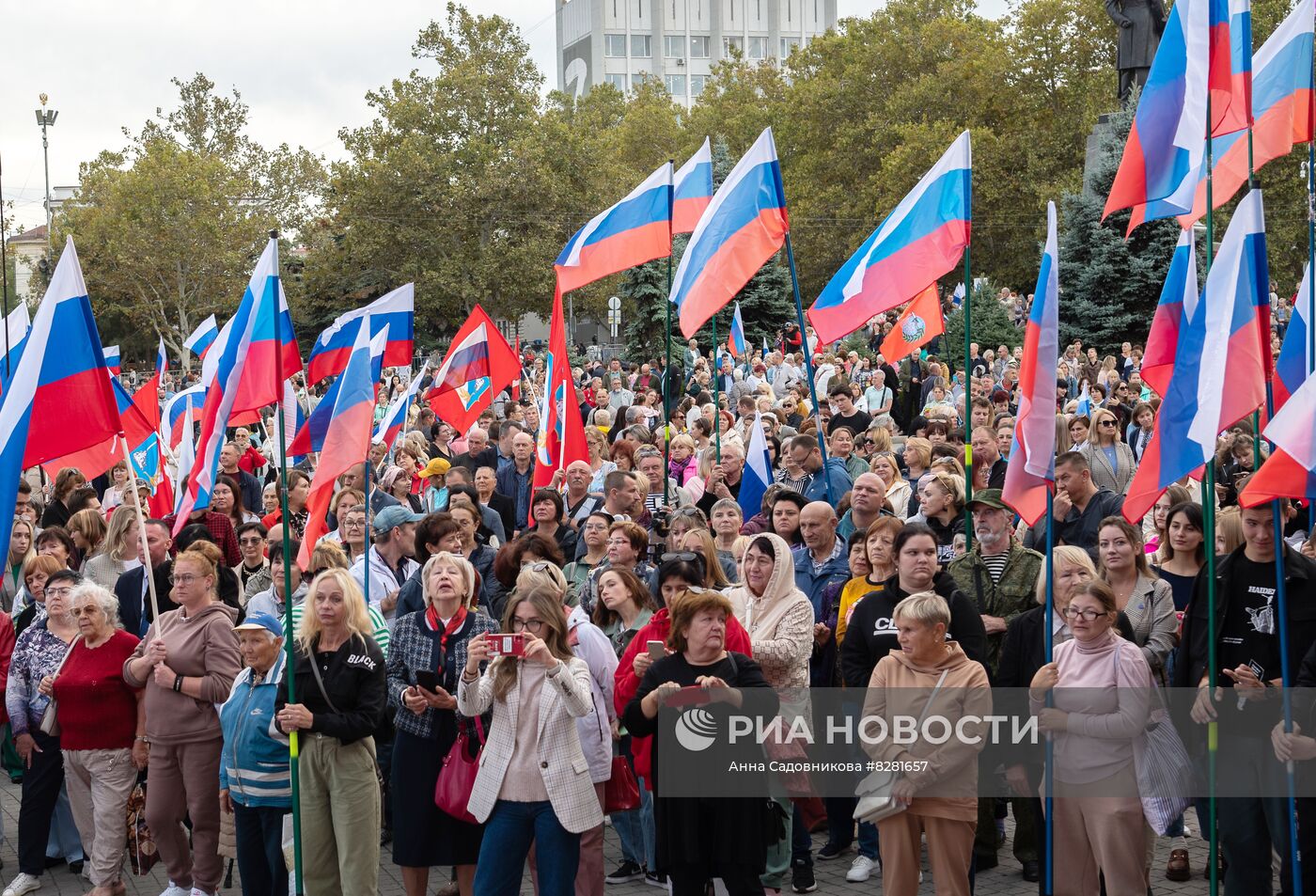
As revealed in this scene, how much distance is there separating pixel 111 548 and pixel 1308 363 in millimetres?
6943

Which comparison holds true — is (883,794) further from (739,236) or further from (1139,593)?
(739,236)

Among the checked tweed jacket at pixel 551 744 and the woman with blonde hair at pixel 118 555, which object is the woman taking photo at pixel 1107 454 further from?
the woman with blonde hair at pixel 118 555

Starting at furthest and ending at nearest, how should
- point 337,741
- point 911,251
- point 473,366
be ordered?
point 473,366
point 911,251
point 337,741

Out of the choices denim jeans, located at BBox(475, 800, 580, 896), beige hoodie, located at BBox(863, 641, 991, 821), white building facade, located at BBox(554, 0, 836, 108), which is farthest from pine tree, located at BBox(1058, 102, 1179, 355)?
white building facade, located at BBox(554, 0, 836, 108)

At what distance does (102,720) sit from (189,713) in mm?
629

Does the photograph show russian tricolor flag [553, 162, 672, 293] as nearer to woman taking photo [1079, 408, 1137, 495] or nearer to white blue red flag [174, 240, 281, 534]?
white blue red flag [174, 240, 281, 534]

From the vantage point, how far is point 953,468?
31.8 feet

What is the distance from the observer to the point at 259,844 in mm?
6809

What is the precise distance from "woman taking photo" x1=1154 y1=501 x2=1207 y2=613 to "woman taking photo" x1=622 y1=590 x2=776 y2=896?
2.37 meters

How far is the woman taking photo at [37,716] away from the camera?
A: 7.69 meters

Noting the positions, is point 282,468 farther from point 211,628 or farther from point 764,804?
point 764,804

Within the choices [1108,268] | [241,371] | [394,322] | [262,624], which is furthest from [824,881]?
[1108,268]

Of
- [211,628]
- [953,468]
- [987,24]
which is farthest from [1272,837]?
[987,24]

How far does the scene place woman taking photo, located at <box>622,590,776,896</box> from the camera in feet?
20.0
